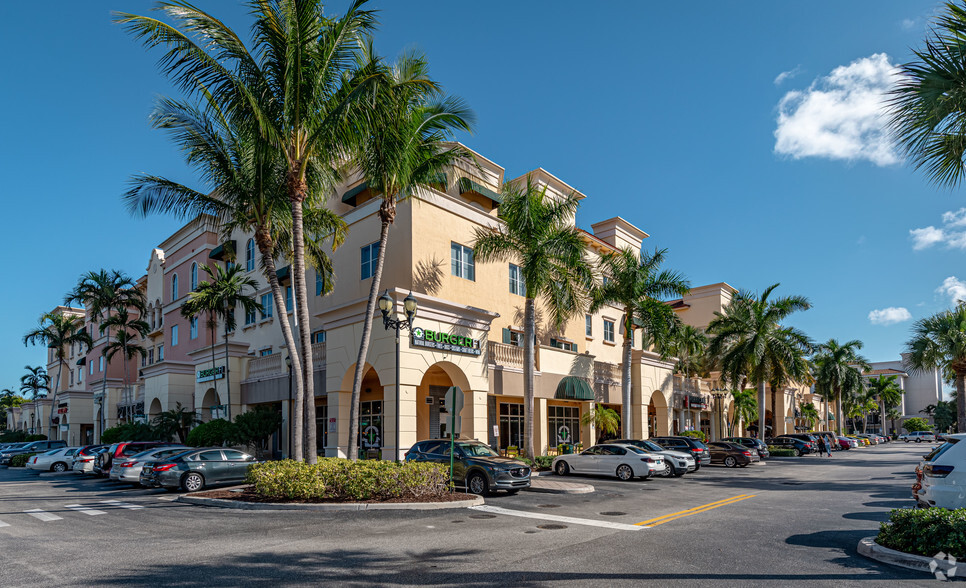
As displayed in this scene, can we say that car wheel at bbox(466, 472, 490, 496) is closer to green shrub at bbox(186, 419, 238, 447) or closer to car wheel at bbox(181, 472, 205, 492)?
car wheel at bbox(181, 472, 205, 492)

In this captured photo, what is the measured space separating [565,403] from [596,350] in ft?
16.6

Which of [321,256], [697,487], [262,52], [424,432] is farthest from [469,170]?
[697,487]

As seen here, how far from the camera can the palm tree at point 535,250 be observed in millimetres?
26641

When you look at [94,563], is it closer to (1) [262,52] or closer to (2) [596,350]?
(1) [262,52]

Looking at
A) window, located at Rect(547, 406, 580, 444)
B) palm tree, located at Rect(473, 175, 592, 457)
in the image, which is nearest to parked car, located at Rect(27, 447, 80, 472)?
palm tree, located at Rect(473, 175, 592, 457)

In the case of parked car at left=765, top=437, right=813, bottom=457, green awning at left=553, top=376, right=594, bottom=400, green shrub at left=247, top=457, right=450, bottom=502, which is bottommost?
parked car at left=765, top=437, right=813, bottom=457

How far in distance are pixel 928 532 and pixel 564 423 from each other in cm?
2724

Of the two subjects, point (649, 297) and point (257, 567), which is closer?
point (257, 567)

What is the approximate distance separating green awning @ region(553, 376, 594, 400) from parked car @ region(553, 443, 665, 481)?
248 inches

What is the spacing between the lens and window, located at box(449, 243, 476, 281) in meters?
28.7

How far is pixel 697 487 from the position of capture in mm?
21922

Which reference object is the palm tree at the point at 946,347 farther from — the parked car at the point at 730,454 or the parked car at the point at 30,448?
the parked car at the point at 30,448

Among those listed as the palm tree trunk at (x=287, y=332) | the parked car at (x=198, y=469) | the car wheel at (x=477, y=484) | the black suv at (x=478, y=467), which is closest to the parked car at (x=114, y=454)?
the parked car at (x=198, y=469)

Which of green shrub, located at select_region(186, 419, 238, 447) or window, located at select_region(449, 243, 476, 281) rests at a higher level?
window, located at select_region(449, 243, 476, 281)
